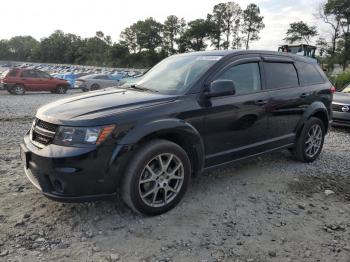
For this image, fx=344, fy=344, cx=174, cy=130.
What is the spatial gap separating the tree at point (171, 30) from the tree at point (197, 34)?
391 centimetres

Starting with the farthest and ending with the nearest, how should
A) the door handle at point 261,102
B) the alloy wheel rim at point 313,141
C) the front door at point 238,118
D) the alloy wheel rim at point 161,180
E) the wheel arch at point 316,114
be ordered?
the alloy wheel rim at point 313,141 → the wheel arch at point 316,114 → the door handle at point 261,102 → the front door at point 238,118 → the alloy wheel rim at point 161,180

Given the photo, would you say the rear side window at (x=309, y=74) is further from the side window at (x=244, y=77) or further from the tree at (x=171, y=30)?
the tree at (x=171, y=30)

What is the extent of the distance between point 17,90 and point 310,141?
17002mm

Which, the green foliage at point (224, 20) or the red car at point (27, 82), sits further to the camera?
the green foliage at point (224, 20)

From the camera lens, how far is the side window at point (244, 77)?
436 centimetres

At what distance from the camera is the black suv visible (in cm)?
324

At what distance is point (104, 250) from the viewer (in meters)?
3.09

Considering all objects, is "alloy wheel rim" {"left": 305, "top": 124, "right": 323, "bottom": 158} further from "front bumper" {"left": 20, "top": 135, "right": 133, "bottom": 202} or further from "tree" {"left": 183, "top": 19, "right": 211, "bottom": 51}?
"tree" {"left": 183, "top": 19, "right": 211, "bottom": 51}

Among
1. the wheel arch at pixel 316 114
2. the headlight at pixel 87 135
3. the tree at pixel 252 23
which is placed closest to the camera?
the headlight at pixel 87 135

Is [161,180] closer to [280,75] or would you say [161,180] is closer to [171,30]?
[280,75]

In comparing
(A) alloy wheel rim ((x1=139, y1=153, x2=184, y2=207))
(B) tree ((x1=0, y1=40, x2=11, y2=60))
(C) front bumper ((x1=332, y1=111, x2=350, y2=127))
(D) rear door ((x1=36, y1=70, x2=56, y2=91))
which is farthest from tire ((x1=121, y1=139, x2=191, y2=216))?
(B) tree ((x1=0, y1=40, x2=11, y2=60))

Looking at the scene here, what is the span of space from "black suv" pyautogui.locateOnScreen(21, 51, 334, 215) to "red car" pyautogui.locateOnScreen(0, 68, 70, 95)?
15911 millimetres

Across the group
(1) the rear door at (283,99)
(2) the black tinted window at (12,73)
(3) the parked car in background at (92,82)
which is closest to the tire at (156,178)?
(1) the rear door at (283,99)

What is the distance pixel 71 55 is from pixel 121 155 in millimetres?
106976
